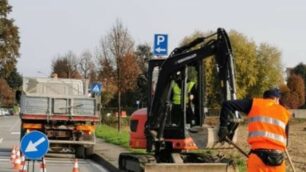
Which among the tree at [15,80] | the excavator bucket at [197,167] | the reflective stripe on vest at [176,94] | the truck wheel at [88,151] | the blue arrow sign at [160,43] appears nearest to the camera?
the excavator bucket at [197,167]

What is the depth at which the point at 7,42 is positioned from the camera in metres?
85.2

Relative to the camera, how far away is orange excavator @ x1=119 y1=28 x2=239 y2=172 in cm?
1286

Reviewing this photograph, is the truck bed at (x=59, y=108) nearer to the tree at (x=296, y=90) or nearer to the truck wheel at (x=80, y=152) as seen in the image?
the truck wheel at (x=80, y=152)

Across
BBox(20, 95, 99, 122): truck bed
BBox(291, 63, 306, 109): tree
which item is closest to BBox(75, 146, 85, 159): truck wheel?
BBox(20, 95, 99, 122): truck bed

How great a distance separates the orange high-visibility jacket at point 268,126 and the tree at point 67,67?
68182mm

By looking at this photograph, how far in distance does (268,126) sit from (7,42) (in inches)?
3126

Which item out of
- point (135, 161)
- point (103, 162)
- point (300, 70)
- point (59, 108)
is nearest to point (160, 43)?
point (103, 162)

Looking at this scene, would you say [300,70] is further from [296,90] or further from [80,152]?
[80,152]

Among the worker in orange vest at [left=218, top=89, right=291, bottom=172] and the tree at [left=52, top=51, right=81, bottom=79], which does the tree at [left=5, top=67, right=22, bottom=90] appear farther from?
the worker in orange vest at [left=218, top=89, right=291, bottom=172]

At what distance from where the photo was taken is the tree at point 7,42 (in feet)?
276

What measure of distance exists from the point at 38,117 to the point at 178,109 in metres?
9.88

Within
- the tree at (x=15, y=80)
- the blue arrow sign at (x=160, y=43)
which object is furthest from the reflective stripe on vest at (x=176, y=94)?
the tree at (x=15, y=80)

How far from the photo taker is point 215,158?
554 inches

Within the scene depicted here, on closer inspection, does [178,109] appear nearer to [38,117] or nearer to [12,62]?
[38,117]
